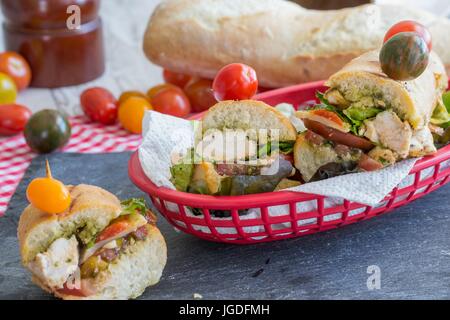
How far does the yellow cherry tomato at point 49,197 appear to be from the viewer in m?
1.63

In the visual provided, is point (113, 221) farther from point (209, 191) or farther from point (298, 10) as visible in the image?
point (298, 10)

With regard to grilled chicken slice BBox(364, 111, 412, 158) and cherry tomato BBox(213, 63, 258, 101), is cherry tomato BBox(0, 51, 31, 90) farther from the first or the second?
grilled chicken slice BBox(364, 111, 412, 158)

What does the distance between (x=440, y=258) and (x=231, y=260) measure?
540 mm

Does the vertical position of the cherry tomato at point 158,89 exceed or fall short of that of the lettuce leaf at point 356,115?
it falls short

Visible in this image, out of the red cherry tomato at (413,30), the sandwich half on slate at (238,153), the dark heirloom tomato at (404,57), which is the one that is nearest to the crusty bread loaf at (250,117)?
the sandwich half on slate at (238,153)

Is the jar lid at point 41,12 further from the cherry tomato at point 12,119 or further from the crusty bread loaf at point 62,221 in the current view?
the crusty bread loaf at point 62,221

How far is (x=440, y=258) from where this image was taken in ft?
6.14

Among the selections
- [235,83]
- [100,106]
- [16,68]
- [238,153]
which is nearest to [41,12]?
[16,68]

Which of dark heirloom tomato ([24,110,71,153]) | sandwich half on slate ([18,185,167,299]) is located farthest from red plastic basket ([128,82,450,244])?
dark heirloom tomato ([24,110,71,153])

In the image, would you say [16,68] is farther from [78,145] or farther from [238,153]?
[238,153]

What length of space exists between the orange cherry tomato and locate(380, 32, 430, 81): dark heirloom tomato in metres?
0.74

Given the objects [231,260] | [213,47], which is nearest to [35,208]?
[231,260]

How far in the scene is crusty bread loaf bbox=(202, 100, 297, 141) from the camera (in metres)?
1.83

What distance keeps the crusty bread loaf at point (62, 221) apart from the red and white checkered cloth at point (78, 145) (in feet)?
2.98
